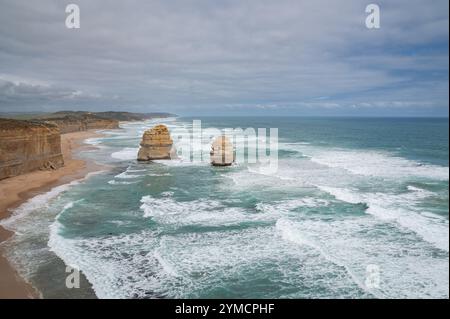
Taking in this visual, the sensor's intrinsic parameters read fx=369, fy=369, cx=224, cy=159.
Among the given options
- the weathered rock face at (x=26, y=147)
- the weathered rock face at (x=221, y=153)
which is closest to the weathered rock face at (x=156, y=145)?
the weathered rock face at (x=221, y=153)

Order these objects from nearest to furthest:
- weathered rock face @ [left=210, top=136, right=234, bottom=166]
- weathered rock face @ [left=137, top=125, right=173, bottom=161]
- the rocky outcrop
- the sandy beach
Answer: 1. the sandy beach
2. weathered rock face @ [left=210, top=136, right=234, bottom=166]
3. weathered rock face @ [left=137, top=125, right=173, bottom=161]
4. the rocky outcrop

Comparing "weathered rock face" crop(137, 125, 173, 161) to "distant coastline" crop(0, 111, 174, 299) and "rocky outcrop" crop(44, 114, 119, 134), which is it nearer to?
"distant coastline" crop(0, 111, 174, 299)

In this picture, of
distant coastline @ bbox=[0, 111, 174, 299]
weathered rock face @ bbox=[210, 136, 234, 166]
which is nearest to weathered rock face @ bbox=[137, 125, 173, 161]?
distant coastline @ bbox=[0, 111, 174, 299]

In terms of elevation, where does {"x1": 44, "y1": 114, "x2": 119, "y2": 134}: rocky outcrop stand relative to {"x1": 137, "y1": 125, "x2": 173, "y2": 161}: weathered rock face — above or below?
above

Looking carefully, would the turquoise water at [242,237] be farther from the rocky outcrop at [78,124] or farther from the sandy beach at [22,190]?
the rocky outcrop at [78,124]

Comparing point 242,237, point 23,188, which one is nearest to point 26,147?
point 23,188
